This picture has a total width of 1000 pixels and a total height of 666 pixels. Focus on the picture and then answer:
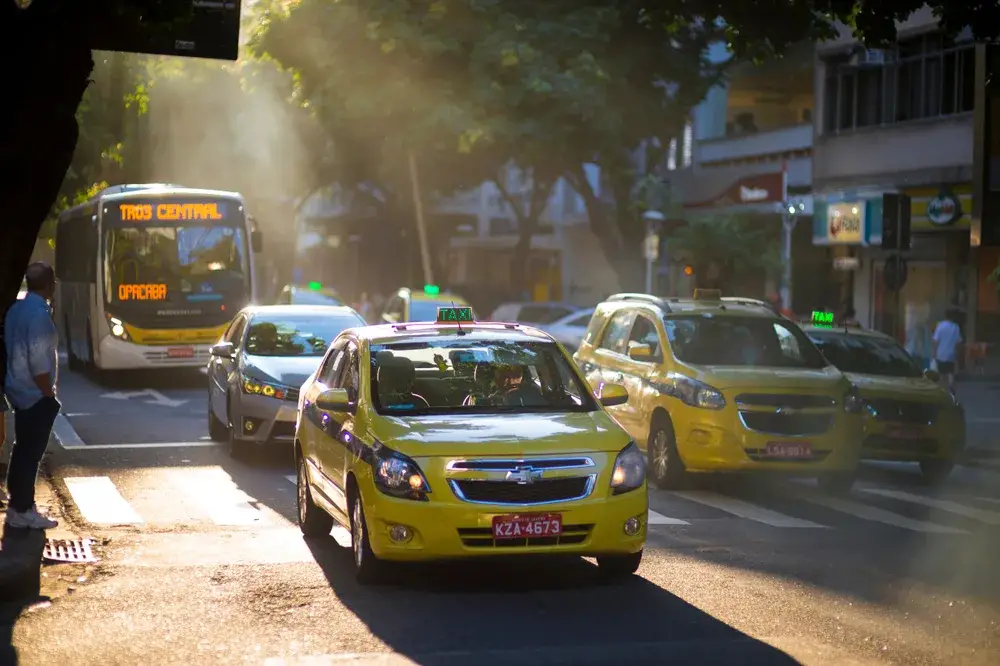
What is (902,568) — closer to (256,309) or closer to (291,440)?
(291,440)

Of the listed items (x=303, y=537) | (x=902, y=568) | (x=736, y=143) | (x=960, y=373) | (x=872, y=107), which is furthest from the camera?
(x=736, y=143)

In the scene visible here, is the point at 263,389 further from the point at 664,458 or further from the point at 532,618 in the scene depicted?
the point at 532,618

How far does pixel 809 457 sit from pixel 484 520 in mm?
6208

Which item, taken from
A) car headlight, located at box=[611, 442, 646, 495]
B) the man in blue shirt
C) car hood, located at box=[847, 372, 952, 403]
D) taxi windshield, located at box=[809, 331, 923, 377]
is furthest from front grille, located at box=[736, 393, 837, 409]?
the man in blue shirt

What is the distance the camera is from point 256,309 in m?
19.0

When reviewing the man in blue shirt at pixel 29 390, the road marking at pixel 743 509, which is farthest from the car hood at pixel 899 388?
the man in blue shirt at pixel 29 390

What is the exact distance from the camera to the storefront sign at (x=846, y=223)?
3600 centimetres

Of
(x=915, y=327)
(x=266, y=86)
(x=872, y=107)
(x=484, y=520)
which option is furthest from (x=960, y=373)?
(x=266, y=86)

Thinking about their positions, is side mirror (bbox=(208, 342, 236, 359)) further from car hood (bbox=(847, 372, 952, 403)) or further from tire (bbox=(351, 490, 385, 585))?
tire (bbox=(351, 490, 385, 585))

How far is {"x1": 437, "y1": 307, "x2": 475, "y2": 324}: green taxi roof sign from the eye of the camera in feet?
37.7

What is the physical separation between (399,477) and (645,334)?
24.3 ft

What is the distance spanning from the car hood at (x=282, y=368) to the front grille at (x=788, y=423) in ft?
14.6

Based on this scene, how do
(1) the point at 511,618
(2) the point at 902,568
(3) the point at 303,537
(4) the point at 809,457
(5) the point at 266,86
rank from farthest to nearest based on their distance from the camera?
(5) the point at 266,86
(4) the point at 809,457
(3) the point at 303,537
(2) the point at 902,568
(1) the point at 511,618

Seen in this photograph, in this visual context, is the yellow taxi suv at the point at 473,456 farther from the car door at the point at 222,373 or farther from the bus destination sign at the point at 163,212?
the bus destination sign at the point at 163,212
